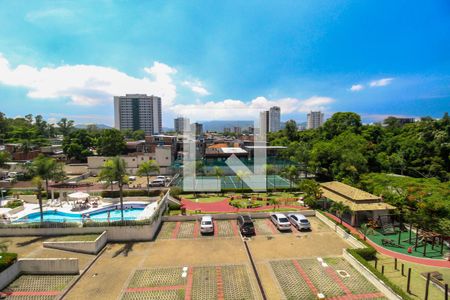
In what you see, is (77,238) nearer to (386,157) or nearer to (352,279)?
(352,279)

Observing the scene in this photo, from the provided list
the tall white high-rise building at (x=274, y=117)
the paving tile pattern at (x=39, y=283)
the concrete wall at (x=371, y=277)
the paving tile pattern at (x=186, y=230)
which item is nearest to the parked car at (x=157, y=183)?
the paving tile pattern at (x=186, y=230)

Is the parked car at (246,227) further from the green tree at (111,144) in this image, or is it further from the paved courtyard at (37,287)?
the green tree at (111,144)

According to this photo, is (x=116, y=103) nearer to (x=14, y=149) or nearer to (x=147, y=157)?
(x=14, y=149)

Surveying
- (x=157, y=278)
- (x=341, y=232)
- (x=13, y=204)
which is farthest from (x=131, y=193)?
(x=341, y=232)

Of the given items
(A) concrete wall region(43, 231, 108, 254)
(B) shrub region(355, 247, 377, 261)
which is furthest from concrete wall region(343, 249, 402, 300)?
(A) concrete wall region(43, 231, 108, 254)

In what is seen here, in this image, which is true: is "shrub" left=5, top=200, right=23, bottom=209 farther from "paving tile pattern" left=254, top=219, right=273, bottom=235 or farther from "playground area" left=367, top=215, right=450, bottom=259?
"playground area" left=367, top=215, right=450, bottom=259

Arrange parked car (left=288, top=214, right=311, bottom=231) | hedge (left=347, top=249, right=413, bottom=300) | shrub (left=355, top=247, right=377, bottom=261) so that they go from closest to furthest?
hedge (left=347, top=249, right=413, bottom=300) < shrub (left=355, top=247, right=377, bottom=261) < parked car (left=288, top=214, right=311, bottom=231)
